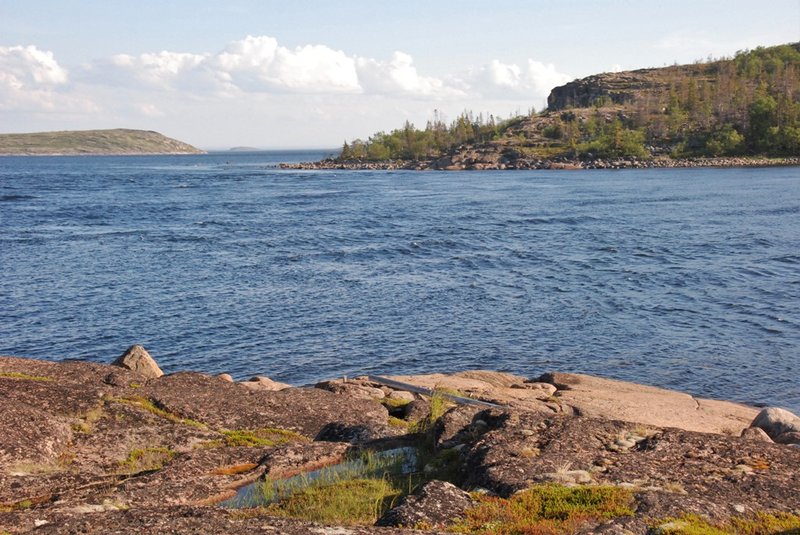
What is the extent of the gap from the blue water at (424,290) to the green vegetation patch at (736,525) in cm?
1981

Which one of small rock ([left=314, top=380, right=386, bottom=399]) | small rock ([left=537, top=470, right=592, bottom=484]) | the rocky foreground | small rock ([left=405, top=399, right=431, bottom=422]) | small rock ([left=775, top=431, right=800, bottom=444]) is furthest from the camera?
small rock ([left=314, top=380, right=386, bottom=399])

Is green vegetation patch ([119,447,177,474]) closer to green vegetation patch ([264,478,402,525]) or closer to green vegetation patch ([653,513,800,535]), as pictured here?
green vegetation patch ([264,478,402,525])

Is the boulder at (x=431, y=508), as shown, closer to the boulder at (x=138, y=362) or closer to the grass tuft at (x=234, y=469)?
the grass tuft at (x=234, y=469)

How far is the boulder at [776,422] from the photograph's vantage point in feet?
72.6

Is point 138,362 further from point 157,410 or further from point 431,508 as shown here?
point 431,508

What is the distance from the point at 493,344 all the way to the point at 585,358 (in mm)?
4682

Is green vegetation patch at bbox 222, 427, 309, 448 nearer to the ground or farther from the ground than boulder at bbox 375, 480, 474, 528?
nearer to the ground

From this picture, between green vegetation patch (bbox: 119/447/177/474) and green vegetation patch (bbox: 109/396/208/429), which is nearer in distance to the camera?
green vegetation patch (bbox: 119/447/177/474)

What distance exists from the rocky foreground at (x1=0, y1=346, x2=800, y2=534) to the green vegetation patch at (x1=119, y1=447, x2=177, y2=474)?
5cm

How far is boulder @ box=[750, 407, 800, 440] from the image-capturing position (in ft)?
72.6

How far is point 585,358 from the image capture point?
1372 inches


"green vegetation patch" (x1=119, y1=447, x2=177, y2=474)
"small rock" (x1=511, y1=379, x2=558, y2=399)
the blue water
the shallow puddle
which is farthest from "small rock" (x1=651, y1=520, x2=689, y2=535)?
the blue water

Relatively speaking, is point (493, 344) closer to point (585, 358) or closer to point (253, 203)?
point (585, 358)

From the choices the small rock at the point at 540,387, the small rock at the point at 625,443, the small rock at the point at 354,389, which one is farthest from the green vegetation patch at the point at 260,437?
the small rock at the point at 540,387
